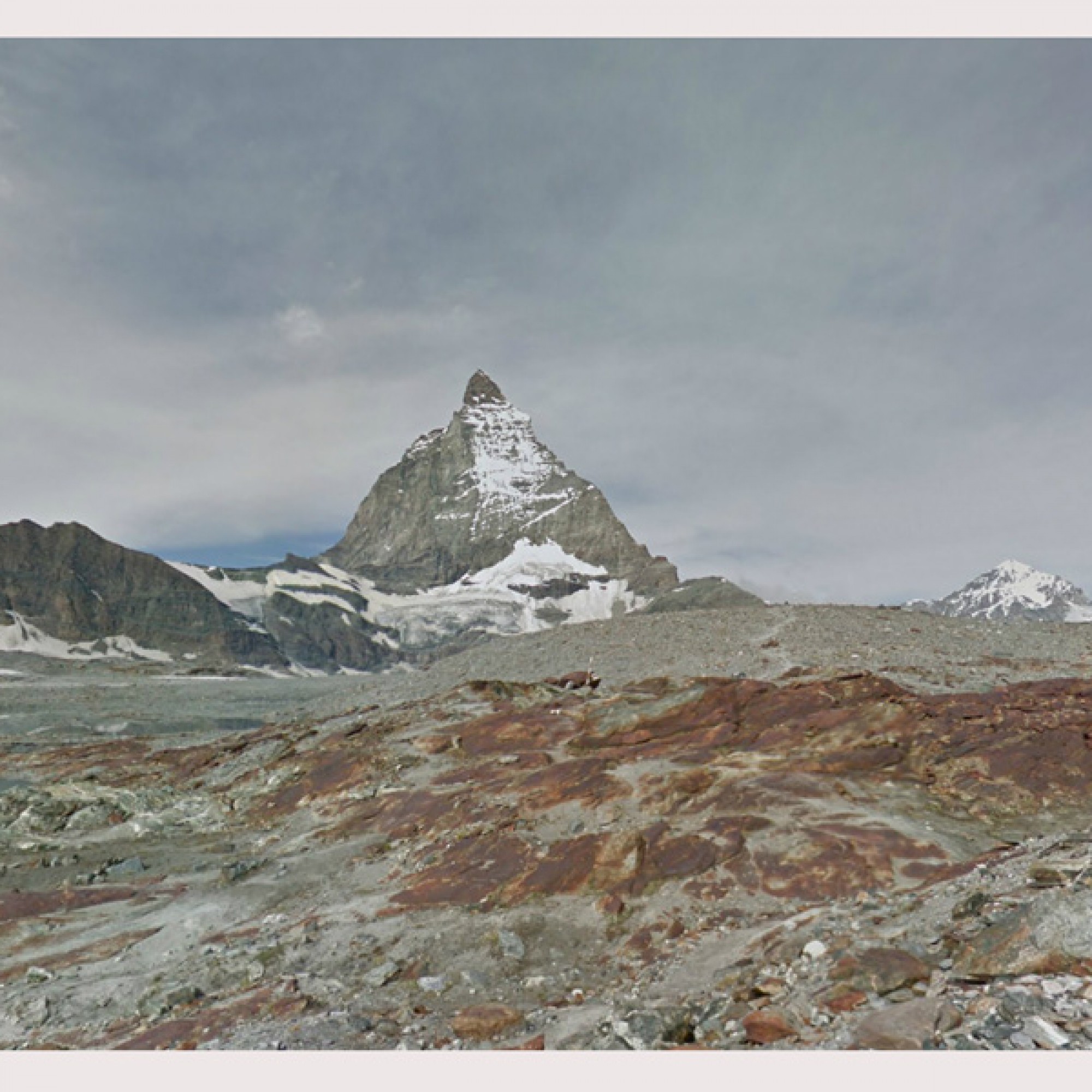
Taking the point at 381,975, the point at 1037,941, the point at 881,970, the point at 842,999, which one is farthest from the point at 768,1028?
the point at 381,975

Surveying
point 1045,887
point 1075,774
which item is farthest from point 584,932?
point 1075,774

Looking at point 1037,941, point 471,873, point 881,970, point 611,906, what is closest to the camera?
point 1037,941

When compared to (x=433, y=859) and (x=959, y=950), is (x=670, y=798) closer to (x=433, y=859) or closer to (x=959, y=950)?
(x=433, y=859)

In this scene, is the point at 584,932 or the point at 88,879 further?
the point at 88,879

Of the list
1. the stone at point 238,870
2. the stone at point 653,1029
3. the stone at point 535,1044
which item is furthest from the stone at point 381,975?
the stone at point 238,870

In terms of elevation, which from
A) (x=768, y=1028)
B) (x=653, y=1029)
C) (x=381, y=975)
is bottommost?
(x=381, y=975)

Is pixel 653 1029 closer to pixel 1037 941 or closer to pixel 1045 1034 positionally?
pixel 1045 1034
